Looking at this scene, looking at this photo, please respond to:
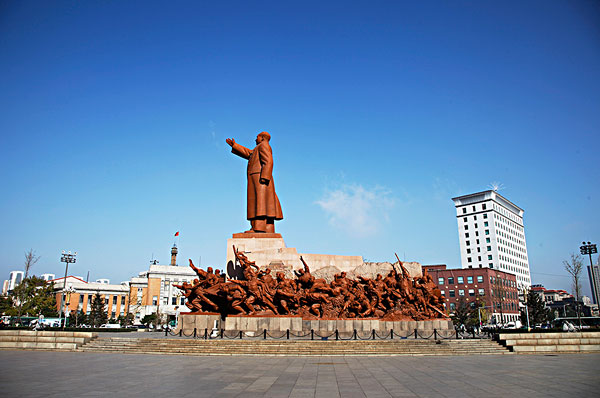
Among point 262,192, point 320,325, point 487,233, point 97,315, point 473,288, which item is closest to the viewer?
point 320,325

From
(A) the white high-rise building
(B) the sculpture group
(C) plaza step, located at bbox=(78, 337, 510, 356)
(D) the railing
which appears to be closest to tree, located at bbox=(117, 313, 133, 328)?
(B) the sculpture group

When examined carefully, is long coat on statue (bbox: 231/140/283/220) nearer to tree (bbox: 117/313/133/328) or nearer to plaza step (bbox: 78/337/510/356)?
plaza step (bbox: 78/337/510/356)

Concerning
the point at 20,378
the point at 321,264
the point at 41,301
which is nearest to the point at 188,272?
the point at 41,301

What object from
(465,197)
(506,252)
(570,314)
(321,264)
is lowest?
(570,314)

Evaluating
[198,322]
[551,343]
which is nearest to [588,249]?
[551,343]

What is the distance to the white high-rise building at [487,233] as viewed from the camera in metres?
78.6

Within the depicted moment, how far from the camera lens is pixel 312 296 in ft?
65.7

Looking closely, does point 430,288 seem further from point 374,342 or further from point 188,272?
point 188,272

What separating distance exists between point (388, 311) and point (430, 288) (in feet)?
10.0

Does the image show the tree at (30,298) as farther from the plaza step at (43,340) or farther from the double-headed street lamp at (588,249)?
the double-headed street lamp at (588,249)

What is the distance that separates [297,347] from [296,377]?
5606 millimetres

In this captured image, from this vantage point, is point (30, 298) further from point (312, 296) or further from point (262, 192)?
point (312, 296)

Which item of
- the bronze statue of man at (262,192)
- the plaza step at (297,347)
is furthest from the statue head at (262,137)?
the plaza step at (297,347)

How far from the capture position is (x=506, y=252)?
82125mm
